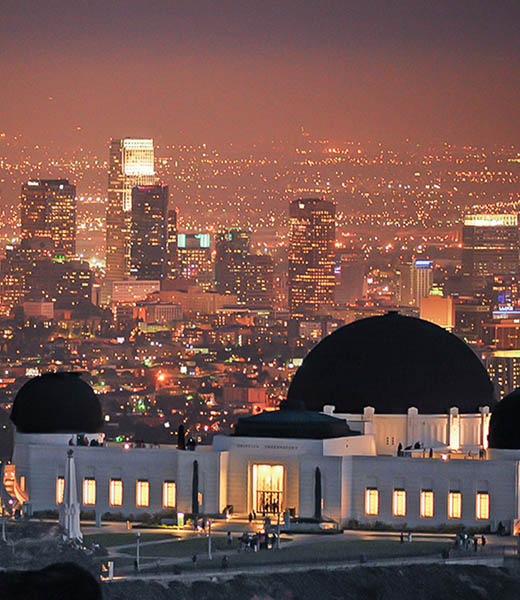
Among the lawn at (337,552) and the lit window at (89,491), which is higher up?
the lit window at (89,491)

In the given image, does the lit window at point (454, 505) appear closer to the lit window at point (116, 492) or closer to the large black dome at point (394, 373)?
the large black dome at point (394, 373)

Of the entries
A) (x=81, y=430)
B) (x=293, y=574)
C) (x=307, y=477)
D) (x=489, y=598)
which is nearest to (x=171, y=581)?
(x=293, y=574)

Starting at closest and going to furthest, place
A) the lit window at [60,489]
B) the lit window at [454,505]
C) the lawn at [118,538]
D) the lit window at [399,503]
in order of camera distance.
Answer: the lawn at [118,538] < the lit window at [454,505] < the lit window at [399,503] < the lit window at [60,489]

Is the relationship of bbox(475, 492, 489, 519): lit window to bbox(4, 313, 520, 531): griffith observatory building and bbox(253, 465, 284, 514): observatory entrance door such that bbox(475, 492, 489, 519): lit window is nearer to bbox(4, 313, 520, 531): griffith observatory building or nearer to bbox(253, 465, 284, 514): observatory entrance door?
bbox(4, 313, 520, 531): griffith observatory building

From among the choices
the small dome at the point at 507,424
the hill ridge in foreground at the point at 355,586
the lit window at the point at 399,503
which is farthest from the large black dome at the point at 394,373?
the hill ridge in foreground at the point at 355,586

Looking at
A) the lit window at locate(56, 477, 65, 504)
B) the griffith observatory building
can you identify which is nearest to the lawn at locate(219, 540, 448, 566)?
the griffith observatory building

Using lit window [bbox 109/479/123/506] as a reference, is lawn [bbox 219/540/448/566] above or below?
below

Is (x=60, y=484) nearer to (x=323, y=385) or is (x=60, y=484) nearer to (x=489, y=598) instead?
Result: (x=323, y=385)
